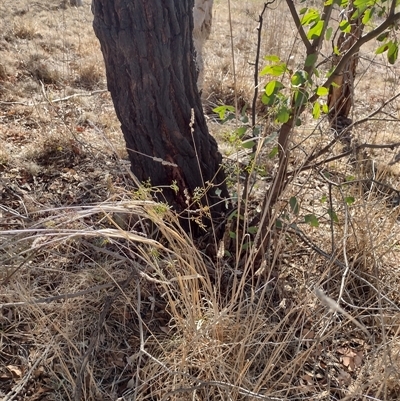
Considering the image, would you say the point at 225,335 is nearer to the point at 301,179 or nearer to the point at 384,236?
the point at 384,236

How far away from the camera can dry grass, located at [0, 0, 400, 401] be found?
4.07ft

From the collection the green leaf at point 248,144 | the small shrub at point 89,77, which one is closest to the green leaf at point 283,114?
the green leaf at point 248,144

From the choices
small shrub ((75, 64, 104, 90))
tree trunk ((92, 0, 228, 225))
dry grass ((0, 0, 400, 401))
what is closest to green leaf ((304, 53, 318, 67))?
dry grass ((0, 0, 400, 401))

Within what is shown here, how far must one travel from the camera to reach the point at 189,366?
133cm

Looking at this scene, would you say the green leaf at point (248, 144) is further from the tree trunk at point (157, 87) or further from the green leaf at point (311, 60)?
the green leaf at point (311, 60)

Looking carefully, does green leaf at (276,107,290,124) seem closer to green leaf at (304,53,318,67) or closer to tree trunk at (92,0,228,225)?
green leaf at (304,53,318,67)

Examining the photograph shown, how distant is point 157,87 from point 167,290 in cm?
82

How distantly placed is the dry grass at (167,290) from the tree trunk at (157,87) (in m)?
0.17

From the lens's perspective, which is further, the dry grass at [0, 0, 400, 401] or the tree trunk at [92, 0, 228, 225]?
the tree trunk at [92, 0, 228, 225]

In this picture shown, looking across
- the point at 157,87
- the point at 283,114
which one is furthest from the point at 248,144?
the point at 157,87

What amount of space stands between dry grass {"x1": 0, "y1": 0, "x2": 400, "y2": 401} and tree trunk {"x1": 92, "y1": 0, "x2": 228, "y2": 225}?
0.57 ft

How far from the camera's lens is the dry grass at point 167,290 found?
1240 mm

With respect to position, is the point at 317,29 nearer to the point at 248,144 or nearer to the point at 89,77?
the point at 248,144

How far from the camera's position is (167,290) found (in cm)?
126
